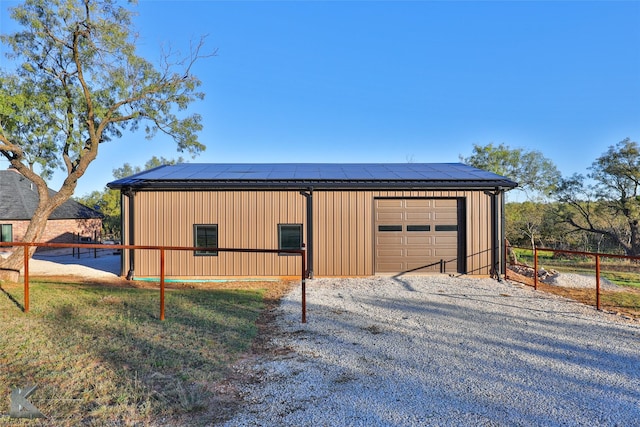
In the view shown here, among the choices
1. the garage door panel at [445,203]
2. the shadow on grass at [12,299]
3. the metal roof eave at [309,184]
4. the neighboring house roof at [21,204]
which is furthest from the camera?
the neighboring house roof at [21,204]

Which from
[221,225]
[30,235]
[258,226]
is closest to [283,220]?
[258,226]

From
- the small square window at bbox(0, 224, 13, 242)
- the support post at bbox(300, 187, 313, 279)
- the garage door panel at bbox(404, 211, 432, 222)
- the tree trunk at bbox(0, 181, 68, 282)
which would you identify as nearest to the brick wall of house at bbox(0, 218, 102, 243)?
the small square window at bbox(0, 224, 13, 242)

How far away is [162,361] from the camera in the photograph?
11.6 feet

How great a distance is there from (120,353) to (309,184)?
6.25m

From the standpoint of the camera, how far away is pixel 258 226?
9281mm

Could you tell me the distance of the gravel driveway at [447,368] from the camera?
267 cm

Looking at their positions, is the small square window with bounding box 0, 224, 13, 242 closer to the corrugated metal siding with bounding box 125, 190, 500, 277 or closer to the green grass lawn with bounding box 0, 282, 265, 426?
the corrugated metal siding with bounding box 125, 190, 500, 277

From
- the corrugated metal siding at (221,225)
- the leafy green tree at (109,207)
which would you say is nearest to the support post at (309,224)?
the corrugated metal siding at (221,225)

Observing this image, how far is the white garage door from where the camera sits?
9.49m

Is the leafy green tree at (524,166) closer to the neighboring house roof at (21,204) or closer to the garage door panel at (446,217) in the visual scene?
the garage door panel at (446,217)

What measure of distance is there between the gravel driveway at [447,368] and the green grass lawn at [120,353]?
536 millimetres

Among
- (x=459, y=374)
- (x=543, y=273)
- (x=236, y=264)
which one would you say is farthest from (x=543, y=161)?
(x=459, y=374)

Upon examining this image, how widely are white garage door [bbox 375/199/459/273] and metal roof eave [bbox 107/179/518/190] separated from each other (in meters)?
0.52

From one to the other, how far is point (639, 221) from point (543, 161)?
20.3 feet
